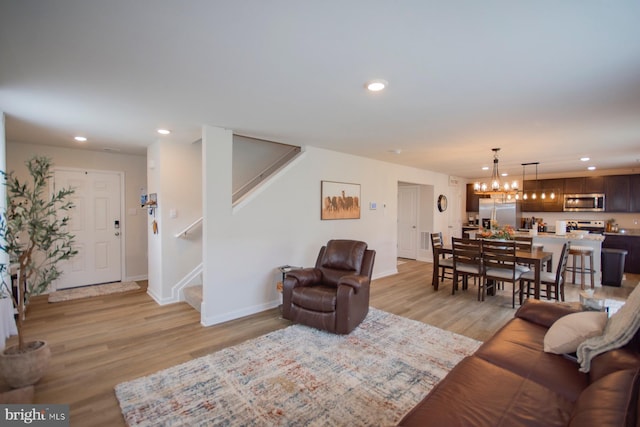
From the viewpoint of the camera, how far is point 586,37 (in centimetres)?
164

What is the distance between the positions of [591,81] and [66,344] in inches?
206

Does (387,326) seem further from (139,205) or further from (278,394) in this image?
(139,205)

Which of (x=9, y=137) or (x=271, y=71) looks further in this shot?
(x=9, y=137)

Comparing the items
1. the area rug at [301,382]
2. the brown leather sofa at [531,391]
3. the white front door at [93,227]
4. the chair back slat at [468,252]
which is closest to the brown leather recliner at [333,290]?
the area rug at [301,382]

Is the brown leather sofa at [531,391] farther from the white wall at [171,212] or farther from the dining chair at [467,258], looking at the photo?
the white wall at [171,212]

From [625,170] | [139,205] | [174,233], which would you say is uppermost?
[625,170]

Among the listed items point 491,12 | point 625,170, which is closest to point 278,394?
point 491,12

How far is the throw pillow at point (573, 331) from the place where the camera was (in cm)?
176

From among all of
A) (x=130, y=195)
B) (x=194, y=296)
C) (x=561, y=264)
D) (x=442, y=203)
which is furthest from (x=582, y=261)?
(x=130, y=195)

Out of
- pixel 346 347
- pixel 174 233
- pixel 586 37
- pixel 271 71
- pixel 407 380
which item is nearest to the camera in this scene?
pixel 586 37

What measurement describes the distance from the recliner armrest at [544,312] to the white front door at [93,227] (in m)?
6.14

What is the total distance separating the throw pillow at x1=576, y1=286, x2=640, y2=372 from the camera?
156 cm

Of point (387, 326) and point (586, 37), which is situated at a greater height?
point (586, 37)

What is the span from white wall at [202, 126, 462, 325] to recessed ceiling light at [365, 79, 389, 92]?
2.07 meters
